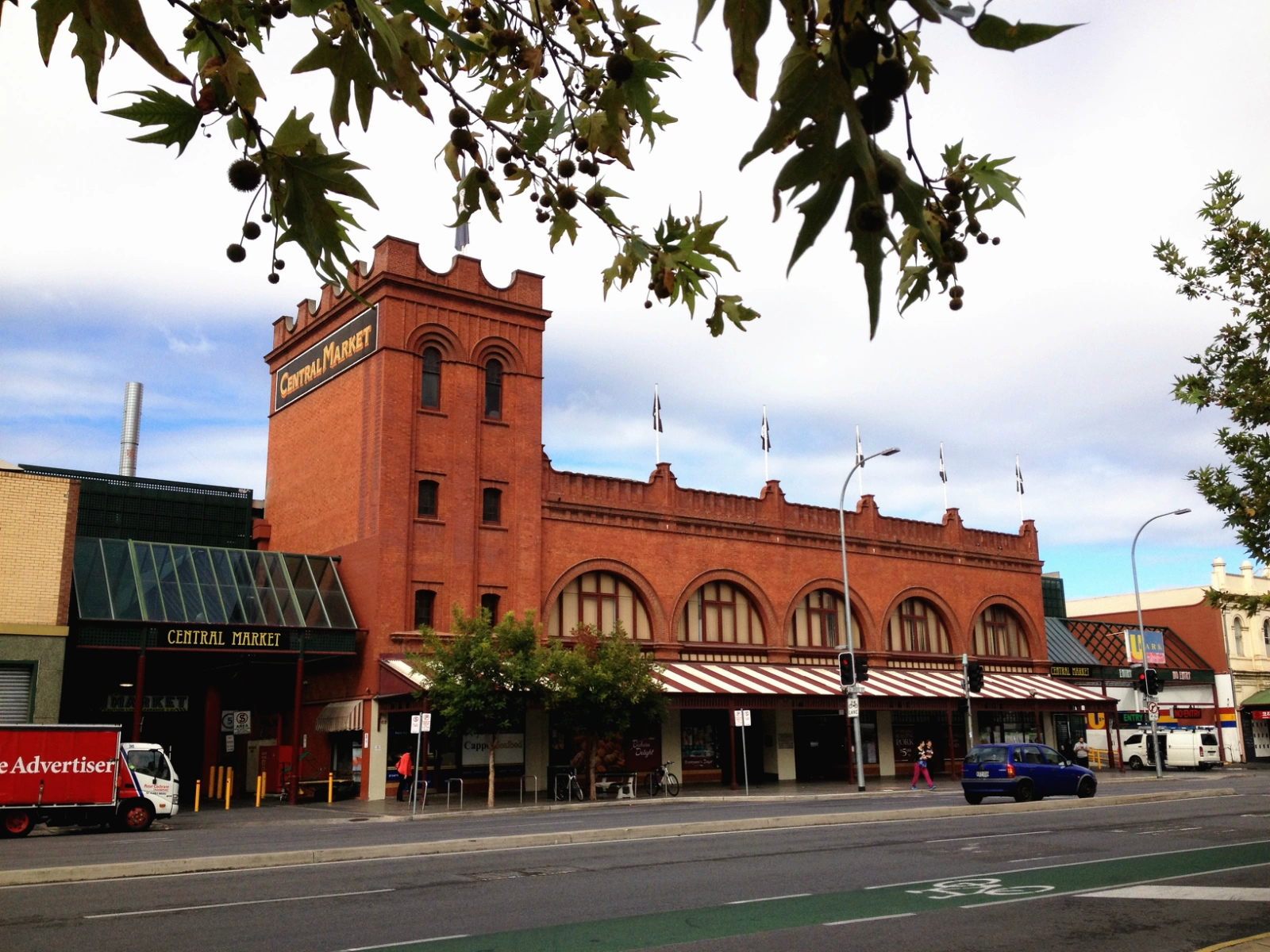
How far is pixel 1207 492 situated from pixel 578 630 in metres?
23.0

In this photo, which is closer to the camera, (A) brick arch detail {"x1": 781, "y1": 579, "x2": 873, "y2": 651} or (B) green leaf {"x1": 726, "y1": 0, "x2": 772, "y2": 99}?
(B) green leaf {"x1": 726, "y1": 0, "x2": 772, "y2": 99}

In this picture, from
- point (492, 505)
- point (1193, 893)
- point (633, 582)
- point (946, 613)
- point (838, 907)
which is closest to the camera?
point (838, 907)

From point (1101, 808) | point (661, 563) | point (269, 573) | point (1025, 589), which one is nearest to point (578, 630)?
point (661, 563)

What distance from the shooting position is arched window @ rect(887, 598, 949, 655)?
4716 centimetres

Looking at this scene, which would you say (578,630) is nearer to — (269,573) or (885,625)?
(269,573)

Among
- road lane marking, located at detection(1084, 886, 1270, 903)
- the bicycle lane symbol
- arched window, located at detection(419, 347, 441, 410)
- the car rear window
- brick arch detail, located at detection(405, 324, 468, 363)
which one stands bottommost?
the bicycle lane symbol

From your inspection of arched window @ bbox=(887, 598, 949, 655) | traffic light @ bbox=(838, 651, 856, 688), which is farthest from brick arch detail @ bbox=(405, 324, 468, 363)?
arched window @ bbox=(887, 598, 949, 655)

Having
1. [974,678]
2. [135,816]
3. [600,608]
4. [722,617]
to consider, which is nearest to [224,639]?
[135,816]

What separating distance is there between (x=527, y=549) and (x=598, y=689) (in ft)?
23.2

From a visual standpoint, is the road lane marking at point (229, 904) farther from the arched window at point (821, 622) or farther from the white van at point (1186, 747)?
the white van at point (1186, 747)

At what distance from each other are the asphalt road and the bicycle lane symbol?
0.13 ft

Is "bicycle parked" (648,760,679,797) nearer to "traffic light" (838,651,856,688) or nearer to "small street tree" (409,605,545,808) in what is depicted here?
"small street tree" (409,605,545,808)

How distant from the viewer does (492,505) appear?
37.1 m

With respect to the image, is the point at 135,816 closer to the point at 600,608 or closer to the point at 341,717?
the point at 341,717
